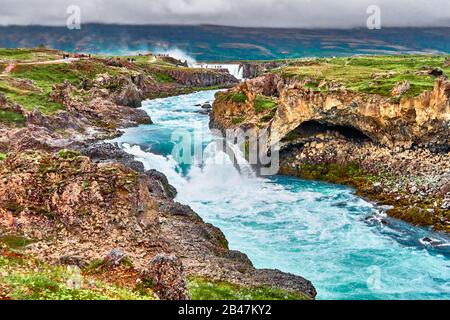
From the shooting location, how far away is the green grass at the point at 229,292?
24312 millimetres

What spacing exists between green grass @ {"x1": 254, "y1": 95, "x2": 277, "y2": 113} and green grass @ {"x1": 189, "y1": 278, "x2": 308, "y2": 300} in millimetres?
54702

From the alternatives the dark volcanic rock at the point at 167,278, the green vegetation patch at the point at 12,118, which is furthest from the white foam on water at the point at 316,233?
the green vegetation patch at the point at 12,118

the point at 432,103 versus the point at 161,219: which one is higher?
the point at 432,103

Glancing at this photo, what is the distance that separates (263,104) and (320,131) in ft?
60.3

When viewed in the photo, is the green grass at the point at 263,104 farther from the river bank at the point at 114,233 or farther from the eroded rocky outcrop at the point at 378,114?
the river bank at the point at 114,233

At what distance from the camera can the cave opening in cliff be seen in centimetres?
6225

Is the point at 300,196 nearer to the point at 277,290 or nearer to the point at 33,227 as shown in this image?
the point at 277,290

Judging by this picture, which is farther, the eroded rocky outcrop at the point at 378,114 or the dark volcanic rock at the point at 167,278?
the eroded rocky outcrop at the point at 378,114

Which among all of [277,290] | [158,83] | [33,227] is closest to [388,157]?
[277,290]

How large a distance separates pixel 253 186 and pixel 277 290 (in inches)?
1302

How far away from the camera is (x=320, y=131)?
213 feet

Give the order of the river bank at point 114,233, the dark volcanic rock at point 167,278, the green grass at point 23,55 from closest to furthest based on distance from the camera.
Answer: the dark volcanic rock at point 167,278
the river bank at point 114,233
the green grass at point 23,55

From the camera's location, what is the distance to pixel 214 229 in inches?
1563

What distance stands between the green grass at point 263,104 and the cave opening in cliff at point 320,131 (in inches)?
531
